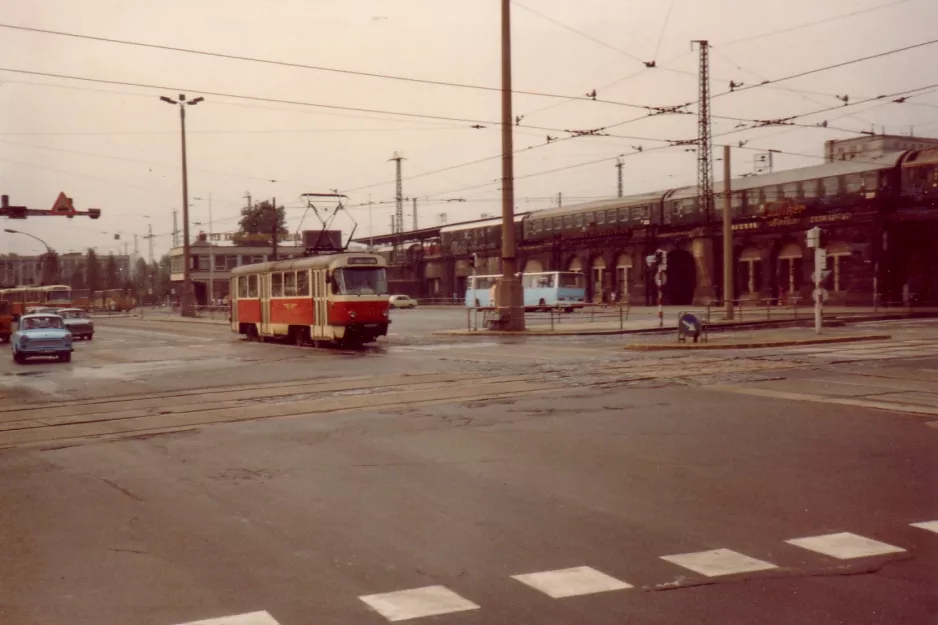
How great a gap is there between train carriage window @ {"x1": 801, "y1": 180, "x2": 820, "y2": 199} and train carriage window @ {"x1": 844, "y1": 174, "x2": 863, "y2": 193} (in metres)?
2.13

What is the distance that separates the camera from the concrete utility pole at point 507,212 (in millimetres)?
32469

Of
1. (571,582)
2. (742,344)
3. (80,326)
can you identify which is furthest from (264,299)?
(571,582)

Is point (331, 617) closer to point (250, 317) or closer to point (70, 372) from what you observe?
point (70, 372)

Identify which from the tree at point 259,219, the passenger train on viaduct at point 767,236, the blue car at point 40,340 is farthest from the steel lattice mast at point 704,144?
the tree at point 259,219

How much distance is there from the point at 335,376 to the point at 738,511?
1279 centimetres

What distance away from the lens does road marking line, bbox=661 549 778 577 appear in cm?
564

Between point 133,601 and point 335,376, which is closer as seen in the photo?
point 133,601

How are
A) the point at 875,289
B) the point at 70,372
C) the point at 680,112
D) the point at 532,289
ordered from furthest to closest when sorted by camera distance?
1. the point at 532,289
2. the point at 875,289
3. the point at 680,112
4. the point at 70,372

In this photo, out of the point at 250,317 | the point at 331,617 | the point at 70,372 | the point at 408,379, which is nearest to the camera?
the point at 331,617

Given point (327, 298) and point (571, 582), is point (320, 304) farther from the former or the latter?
point (571, 582)

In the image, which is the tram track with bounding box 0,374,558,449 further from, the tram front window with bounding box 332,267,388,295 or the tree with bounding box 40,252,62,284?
the tree with bounding box 40,252,62,284

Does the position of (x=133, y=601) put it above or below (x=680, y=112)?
below

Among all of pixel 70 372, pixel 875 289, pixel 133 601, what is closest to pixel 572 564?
pixel 133 601

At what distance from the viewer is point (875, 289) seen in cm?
5097
